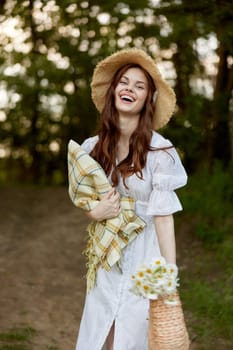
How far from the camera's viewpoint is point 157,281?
267cm

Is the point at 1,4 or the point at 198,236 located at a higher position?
the point at 1,4

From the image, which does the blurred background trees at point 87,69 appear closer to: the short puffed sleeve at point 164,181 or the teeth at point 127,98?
the teeth at point 127,98

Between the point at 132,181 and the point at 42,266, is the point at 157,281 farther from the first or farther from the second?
the point at 42,266

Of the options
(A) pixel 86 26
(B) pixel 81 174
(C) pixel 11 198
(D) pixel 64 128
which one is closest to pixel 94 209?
(B) pixel 81 174

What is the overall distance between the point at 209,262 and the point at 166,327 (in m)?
3.80

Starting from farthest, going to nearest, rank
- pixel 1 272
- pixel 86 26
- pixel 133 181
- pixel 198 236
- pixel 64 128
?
pixel 64 128
pixel 86 26
pixel 198 236
pixel 1 272
pixel 133 181

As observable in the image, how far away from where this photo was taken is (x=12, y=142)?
41.4 ft

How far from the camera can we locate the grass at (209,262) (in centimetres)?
481

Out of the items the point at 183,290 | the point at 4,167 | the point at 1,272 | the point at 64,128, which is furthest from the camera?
the point at 4,167

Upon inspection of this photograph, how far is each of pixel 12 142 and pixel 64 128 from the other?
1.09 m

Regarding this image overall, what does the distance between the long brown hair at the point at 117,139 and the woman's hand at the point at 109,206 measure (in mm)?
81

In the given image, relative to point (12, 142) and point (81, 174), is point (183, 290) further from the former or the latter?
point (12, 142)

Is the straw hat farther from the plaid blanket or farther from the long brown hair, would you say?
the plaid blanket

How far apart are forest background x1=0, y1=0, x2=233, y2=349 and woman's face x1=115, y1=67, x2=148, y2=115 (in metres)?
2.16
